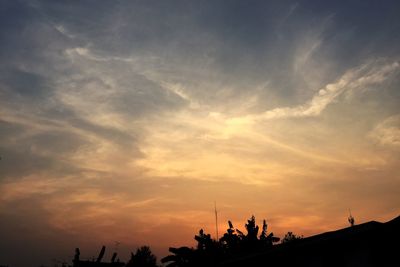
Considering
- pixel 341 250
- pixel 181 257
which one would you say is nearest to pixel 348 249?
pixel 341 250

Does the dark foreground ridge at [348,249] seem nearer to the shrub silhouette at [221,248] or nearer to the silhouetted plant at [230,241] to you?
the shrub silhouette at [221,248]

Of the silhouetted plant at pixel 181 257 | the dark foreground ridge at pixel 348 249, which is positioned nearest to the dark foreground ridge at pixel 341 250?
the dark foreground ridge at pixel 348 249

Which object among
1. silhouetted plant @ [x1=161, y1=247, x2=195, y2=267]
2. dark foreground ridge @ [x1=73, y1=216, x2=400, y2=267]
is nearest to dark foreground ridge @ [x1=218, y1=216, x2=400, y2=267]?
dark foreground ridge @ [x1=73, y1=216, x2=400, y2=267]

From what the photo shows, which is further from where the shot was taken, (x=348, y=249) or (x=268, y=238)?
(x=268, y=238)

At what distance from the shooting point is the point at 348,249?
38.8 ft

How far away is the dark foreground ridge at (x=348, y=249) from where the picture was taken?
11031 millimetres

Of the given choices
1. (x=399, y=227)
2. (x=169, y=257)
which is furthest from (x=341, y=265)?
(x=169, y=257)

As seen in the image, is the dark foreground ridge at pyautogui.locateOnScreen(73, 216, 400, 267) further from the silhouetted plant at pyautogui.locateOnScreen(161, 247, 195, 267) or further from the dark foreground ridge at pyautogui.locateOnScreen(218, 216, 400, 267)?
the silhouetted plant at pyautogui.locateOnScreen(161, 247, 195, 267)

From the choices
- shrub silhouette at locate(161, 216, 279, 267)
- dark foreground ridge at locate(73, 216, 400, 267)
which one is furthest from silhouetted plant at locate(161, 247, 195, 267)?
dark foreground ridge at locate(73, 216, 400, 267)

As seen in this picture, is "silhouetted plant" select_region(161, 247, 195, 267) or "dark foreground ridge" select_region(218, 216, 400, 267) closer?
"dark foreground ridge" select_region(218, 216, 400, 267)

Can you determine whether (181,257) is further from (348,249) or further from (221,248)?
(348,249)

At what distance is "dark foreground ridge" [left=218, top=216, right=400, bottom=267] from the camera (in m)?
11.0

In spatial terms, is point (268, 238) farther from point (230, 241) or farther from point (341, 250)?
point (341, 250)

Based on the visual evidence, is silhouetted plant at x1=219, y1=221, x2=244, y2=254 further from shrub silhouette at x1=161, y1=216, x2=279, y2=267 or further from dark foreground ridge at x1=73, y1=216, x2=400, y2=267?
dark foreground ridge at x1=73, y1=216, x2=400, y2=267
